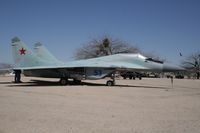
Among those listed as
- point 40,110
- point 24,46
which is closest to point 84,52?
point 24,46

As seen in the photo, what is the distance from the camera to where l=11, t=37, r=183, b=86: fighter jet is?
2209 cm

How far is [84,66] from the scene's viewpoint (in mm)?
22812

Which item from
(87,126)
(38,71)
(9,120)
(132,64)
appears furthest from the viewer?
(38,71)

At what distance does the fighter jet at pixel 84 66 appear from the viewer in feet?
72.5

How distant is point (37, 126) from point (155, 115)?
140 inches

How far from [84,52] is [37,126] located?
63101mm

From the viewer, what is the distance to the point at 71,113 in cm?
801

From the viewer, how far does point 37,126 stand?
616 centimetres

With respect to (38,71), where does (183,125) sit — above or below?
below

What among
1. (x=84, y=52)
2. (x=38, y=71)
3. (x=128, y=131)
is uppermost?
(x=84, y=52)

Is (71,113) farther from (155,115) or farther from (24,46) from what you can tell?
(24,46)

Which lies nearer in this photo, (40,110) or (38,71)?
(40,110)

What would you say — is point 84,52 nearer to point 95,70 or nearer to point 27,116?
point 95,70

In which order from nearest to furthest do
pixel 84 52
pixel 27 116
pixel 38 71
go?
pixel 27 116 → pixel 38 71 → pixel 84 52
